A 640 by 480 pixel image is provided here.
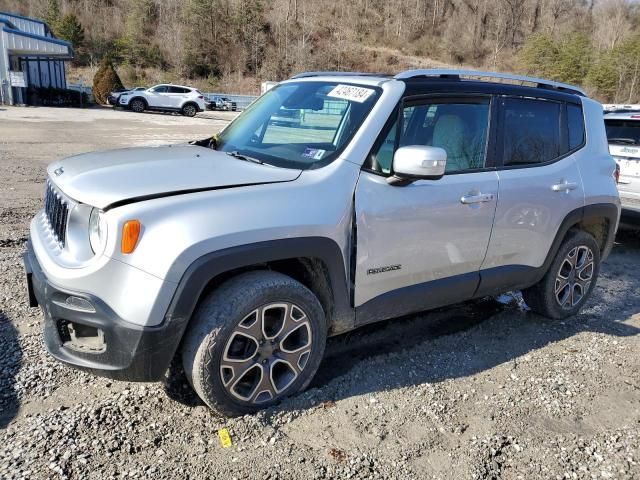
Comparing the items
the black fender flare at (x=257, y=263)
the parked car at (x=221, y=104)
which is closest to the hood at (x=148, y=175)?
the black fender flare at (x=257, y=263)

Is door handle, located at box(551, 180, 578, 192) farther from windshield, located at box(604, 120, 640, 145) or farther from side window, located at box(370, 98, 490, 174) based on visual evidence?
windshield, located at box(604, 120, 640, 145)

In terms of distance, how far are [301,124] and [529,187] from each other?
171 cm

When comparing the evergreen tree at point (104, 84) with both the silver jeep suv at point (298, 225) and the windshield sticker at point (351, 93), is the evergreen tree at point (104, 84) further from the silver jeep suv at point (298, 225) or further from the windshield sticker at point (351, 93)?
the windshield sticker at point (351, 93)

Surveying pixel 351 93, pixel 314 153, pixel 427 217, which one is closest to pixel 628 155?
pixel 427 217

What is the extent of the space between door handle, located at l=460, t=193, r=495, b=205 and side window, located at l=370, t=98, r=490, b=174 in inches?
7.8

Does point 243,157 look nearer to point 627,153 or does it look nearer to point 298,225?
point 298,225

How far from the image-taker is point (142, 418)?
2914 millimetres

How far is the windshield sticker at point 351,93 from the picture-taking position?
338cm

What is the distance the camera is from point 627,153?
6.90 m

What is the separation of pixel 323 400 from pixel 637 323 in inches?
124

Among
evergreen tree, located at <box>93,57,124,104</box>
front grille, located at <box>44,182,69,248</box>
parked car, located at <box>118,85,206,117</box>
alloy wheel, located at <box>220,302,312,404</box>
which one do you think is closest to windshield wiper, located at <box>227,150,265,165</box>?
alloy wheel, located at <box>220,302,312,404</box>

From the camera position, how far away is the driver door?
317cm

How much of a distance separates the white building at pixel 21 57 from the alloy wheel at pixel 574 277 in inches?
1307

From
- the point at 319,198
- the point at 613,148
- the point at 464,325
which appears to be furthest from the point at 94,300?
the point at 613,148
